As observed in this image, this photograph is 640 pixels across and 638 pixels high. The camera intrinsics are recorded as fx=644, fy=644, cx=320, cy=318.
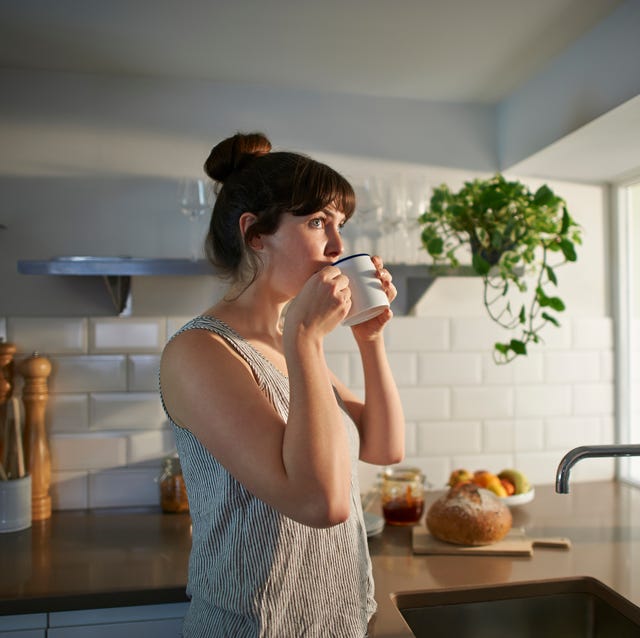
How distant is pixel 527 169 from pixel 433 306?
51 centimetres

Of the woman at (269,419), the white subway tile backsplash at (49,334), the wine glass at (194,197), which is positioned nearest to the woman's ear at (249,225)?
the woman at (269,419)

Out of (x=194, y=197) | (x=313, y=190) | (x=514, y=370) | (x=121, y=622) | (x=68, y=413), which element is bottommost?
(x=121, y=622)

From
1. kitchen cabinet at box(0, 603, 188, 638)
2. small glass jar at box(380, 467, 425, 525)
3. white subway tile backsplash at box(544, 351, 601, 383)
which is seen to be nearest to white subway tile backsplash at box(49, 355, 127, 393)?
kitchen cabinet at box(0, 603, 188, 638)

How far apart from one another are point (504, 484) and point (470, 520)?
342 millimetres

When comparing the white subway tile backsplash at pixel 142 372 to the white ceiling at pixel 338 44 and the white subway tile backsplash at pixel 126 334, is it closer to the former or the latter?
the white subway tile backsplash at pixel 126 334

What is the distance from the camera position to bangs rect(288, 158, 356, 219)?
982 millimetres

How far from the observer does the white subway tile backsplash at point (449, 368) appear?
1.96 meters

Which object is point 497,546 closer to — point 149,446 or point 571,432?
point 571,432

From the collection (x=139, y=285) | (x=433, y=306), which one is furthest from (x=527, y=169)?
(x=139, y=285)

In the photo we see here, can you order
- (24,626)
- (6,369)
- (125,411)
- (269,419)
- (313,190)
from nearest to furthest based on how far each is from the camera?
1. (269,419)
2. (313,190)
3. (24,626)
4. (6,369)
5. (125,411)

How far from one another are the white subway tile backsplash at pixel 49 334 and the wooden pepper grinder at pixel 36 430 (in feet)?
0.20

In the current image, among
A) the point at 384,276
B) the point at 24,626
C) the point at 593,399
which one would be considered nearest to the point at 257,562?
the point at 384,276

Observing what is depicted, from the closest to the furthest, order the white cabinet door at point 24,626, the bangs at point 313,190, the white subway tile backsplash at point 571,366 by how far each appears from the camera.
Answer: the bangs at point 313,190 < the white cabinet door at point 24,626 < the white subway tile backsplash at point 571,366

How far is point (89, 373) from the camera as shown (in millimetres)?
1777
